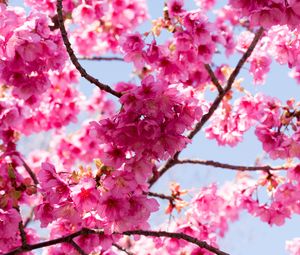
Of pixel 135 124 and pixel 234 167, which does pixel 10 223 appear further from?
pixel 234 167

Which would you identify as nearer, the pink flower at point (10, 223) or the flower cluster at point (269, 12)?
the flower cluster at point (269, 12)

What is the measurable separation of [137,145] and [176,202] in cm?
209

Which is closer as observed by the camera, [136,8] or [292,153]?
[292,153]

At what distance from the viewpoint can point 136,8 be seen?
7.11 meters

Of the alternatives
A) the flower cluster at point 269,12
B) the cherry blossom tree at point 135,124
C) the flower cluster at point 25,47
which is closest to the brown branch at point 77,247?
the cherry blossom tree at point 135,124

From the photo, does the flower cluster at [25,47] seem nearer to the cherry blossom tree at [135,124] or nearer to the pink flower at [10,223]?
the cherry blossom tree at [135,124]

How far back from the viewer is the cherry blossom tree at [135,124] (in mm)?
2908

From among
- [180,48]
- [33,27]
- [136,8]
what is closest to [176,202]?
[180,48]

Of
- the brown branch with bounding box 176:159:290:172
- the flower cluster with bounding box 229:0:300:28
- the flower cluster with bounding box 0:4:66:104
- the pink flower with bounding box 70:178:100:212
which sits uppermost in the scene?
the brown branch with bounding box 176:159:290:172

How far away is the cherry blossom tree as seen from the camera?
9.54 feet

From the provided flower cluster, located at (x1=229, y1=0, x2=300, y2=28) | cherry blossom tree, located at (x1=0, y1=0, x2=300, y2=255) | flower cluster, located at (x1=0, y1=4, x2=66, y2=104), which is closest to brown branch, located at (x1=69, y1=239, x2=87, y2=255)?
cherry blossom tree, located at (x1=0, y1=0, x2=300, y2=255)

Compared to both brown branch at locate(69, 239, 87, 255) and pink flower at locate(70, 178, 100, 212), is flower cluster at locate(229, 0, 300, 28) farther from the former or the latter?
brown branch at locate(69, 239, 87, 255)

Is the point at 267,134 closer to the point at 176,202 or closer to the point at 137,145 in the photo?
the point at 176,202

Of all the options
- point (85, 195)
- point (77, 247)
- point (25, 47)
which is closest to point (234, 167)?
point (77, 247)
